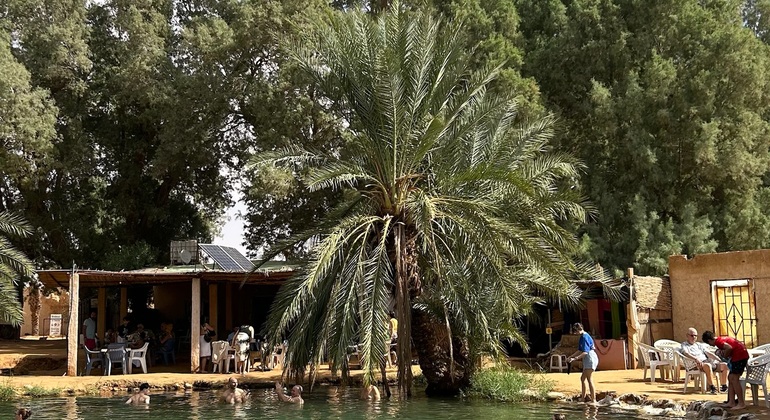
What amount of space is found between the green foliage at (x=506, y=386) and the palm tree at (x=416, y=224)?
37cm

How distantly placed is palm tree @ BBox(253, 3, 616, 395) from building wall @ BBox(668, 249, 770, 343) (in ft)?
16.8

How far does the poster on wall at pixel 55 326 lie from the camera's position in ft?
153

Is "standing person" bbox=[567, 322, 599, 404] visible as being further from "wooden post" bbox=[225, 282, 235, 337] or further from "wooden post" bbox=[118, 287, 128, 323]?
"wooden post" bbox=[118, 287, 128, 323]

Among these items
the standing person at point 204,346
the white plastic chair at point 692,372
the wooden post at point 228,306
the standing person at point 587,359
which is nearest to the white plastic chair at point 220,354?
the standing person at point 204,346

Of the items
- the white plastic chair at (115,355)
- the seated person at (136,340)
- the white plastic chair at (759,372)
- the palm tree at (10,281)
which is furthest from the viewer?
the seated person at (136,340)

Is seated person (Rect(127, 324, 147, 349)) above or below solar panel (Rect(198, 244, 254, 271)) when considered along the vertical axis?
below

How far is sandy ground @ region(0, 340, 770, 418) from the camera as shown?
15656 mm

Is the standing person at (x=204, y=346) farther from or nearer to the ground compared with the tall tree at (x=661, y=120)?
nearer to the ground

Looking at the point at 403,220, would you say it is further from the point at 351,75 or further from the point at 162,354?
the point at 162,354

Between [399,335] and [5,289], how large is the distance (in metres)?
8.11

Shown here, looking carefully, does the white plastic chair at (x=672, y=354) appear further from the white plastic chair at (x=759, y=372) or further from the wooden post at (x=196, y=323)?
the wooden post at (x=196, y=323)

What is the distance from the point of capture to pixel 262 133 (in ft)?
91.0

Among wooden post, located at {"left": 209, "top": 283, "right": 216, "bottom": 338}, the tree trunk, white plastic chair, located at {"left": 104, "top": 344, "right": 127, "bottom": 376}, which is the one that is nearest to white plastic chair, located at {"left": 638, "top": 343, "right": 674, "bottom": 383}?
the tree trunk

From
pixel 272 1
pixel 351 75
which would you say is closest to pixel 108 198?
pixel 272 1
